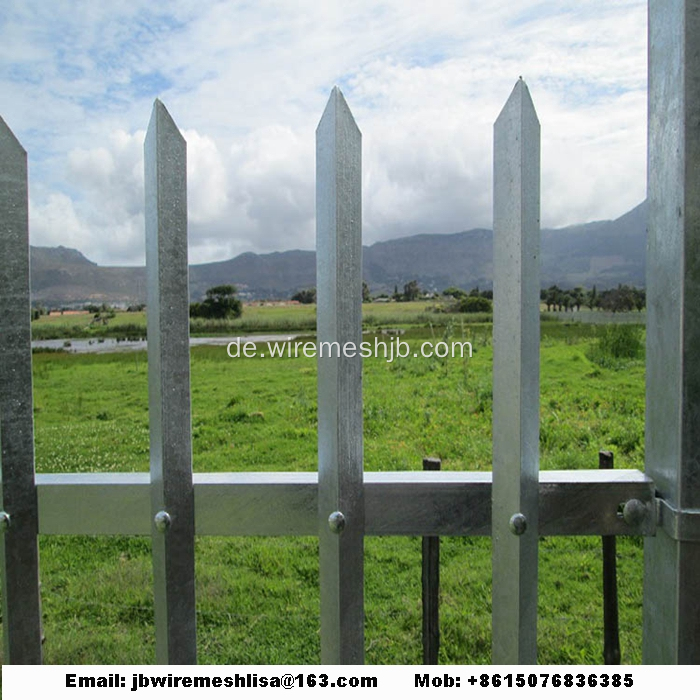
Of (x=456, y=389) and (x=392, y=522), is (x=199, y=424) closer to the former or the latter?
(x=456, y=389)

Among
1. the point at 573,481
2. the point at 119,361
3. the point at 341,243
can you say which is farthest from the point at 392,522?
the point at 119,361

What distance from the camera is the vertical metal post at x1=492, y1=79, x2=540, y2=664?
898 millimetres

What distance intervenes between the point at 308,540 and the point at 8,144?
226 cm

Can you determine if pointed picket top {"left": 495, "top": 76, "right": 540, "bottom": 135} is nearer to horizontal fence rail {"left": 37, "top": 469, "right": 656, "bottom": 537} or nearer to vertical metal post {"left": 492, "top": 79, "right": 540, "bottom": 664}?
vertical metal post {"left": 492, "top": 79, "right": 540, "bottom": 664}

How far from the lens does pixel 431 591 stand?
6.34 feet

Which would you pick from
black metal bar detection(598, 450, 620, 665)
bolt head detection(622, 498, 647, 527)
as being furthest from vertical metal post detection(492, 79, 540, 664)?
black metal bar detection(598, 450, 620, 665)

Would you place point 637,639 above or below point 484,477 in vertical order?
below

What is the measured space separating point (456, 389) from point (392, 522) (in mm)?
2275

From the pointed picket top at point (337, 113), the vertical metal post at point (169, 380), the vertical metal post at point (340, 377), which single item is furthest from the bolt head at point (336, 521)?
the pointed picket top at point (337, 113)

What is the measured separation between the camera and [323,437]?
3.10 ft

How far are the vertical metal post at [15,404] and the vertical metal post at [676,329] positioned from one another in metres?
1.15

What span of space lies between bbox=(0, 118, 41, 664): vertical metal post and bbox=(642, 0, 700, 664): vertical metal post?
115 centimetres

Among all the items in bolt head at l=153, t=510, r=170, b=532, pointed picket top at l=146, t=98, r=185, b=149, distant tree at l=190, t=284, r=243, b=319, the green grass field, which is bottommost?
the green grass field

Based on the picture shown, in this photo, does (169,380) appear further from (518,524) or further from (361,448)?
(518,524)
